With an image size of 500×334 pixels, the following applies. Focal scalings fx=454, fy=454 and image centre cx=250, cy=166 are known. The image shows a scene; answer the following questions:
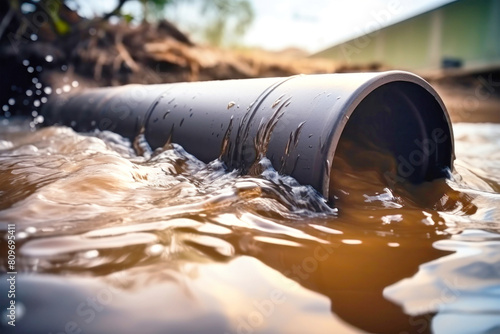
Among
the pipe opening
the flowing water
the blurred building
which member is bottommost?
the flowing water

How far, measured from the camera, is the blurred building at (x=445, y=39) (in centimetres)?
1160

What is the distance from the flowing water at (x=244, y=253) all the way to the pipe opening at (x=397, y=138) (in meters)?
0.05

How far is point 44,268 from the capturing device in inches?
52.4

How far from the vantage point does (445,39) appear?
510 inches

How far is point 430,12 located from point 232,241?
13264 mm

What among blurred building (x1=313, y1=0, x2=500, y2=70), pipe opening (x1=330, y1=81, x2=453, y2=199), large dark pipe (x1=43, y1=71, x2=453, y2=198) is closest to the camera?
large dark pipe (x1=43, y1=71, x2=453, y2=198)

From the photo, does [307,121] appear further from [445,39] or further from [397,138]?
[445,39]

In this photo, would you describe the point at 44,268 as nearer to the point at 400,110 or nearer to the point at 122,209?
the point at 122,209

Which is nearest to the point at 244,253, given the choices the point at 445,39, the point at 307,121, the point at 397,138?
the point at 307,121

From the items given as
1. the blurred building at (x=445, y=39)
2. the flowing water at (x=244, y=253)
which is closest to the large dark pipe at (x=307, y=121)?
the flowing water at (x=244, y=253)

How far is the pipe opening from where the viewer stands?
101 inches

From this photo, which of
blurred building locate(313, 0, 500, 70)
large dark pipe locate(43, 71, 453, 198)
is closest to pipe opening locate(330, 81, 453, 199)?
large dark pipe locate(43, 71, 453, 198)

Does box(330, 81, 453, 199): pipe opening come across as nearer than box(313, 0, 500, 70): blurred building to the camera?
Yes

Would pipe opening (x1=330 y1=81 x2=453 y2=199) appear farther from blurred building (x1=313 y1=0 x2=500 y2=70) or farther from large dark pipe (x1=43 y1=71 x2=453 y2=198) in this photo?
blurred building (x1=313 y1=0 x2=500 y2=70)
